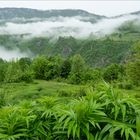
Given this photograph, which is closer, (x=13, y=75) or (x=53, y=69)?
(x=13, y=75)

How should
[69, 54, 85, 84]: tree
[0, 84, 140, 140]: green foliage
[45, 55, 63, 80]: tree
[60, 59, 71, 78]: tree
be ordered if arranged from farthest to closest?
[60, 59, 71, 78]: tree, [45, 55, 63, 80]: tree, [69, 54, 85, 84]: tree, [0, 84, 140, 140]: green foliage

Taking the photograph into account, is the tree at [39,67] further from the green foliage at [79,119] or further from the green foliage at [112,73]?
the green foliage at [79,119]

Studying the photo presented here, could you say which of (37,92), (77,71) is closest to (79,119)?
(37,92)

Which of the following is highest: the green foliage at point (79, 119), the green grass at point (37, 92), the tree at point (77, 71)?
the green foliage at point (79, 119)

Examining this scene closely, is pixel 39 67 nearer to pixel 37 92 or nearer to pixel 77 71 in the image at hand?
pixel 77 71

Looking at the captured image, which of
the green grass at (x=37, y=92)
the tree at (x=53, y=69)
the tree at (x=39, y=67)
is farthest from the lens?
the tree at (x=39, y=67)

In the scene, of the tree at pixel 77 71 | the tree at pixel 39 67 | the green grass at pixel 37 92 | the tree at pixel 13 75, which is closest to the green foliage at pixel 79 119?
the green grass at pixel 37 92

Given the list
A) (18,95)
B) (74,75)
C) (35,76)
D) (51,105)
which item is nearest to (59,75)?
(35,76)

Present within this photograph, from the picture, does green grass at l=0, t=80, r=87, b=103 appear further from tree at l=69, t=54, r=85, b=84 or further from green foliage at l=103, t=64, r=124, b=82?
green foliage at l=103, t=64, r=124, b=82

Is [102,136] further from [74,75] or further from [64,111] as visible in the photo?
[74,75]

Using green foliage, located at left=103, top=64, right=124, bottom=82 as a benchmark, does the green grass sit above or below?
above

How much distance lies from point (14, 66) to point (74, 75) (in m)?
16.3

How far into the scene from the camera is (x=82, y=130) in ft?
17.4

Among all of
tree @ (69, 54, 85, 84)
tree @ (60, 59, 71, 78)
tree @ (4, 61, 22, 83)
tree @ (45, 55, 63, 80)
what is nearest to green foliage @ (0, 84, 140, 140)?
tree @ (4, 61, 22, 83)
